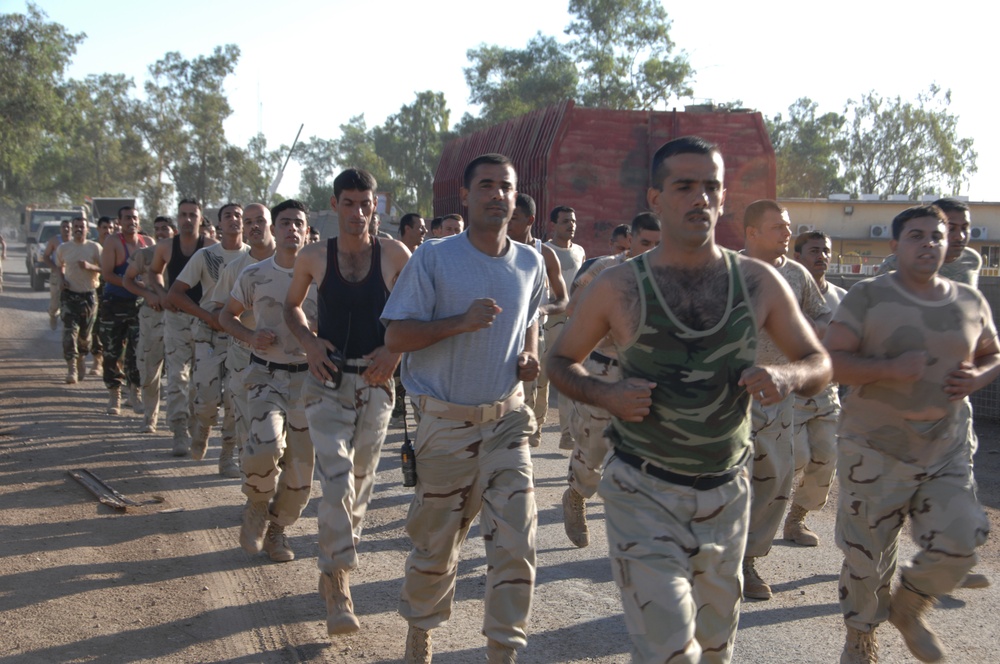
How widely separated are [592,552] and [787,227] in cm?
238

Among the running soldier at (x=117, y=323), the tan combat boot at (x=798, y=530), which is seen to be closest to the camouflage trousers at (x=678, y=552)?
the tan combat boot at (x=798, y=530)

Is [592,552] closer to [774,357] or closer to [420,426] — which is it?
[774,357]

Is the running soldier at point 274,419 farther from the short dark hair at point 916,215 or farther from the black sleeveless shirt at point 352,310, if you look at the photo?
the short dark hair at point 916,215

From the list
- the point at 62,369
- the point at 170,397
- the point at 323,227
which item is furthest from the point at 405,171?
the point at 170,397

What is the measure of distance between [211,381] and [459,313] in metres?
5.16

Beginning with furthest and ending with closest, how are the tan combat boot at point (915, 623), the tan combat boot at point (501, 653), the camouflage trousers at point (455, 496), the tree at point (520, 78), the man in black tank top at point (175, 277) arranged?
1. the tree at point (520, 78)
2. the man in black tank top at point (175, 277)
3. the tan combat boot at point (915, 623)
4. the camouflage trousers at point (455, 496)
5. the tan combat boot at point (501, 653)

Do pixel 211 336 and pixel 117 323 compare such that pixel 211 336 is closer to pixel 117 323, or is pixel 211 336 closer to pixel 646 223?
pixel 117 323

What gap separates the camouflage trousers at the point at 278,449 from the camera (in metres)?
6.41

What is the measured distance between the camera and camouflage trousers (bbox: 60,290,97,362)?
15094mm

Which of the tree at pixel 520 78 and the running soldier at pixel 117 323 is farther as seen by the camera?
the tree at pixel 520 78

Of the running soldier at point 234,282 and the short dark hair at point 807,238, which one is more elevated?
the short dark hair at point 807,238

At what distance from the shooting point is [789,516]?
284 inches

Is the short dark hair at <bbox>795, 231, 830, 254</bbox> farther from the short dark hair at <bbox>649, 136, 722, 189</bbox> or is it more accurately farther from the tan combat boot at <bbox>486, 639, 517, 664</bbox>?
the tan combat boot at <bbox>486, 639, 517, 664</bbox>

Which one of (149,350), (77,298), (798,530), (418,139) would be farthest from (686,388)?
(418,139)
